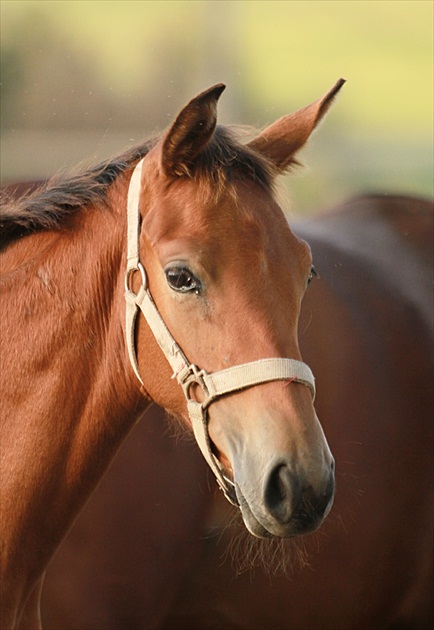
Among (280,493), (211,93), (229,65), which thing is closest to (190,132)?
(211,93)

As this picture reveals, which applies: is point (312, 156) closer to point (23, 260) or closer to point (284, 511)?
point (23, 260)

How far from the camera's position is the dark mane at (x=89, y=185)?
2.08 metres

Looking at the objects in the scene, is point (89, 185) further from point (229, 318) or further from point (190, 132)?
point (229, 318)

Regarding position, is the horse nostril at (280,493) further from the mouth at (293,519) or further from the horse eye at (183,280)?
the horse eye at (183,280)

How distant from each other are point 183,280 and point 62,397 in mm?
428

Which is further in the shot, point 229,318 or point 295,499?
point 229,318

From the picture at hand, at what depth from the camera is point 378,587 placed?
3201mm

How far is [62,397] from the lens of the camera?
2102 millimetres

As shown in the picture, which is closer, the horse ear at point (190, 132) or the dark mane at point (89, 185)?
the horse ear at point (190, 132)

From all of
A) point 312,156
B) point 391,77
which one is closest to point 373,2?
point 391,77

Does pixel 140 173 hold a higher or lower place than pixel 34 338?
higher

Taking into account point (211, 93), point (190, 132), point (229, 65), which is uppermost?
point (211, 93)

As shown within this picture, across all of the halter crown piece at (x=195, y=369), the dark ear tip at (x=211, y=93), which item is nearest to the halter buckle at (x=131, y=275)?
the halter crown piece at (x=195, y=369)

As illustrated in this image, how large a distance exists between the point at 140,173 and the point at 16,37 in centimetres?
677
